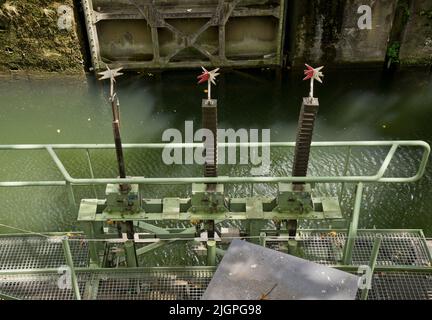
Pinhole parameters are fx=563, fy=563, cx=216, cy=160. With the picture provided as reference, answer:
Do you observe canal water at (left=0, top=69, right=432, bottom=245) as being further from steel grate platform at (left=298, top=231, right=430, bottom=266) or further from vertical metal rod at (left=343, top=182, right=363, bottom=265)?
vertical metal rod at (left=343, top=182, right=363, bottom=265)

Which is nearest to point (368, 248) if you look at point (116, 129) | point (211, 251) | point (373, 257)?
point (373, 257)

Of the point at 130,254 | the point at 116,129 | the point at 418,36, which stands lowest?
the point at 130,254

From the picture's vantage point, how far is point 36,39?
11859 mm

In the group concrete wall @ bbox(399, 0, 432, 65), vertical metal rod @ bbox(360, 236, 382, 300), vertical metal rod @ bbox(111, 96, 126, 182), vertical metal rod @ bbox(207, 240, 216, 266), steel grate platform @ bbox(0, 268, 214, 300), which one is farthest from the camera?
concrete wall @ bbox(399, 0, 432, 65)

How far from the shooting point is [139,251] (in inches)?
259

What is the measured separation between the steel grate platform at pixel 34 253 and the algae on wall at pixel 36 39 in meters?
6.57

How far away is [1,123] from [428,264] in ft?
27.9

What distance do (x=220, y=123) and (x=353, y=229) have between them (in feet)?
18.5

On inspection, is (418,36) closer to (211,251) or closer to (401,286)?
(401,286)

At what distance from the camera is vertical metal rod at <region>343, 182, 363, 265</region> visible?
5.61 metres

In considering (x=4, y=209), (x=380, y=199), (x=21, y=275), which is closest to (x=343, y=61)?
(x=380, y=199)

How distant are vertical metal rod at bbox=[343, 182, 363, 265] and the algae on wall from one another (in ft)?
26.3

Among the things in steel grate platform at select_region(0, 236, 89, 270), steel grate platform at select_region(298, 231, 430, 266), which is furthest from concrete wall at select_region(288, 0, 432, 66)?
steel grate platform at select_region(0, 236, 89, 270)
